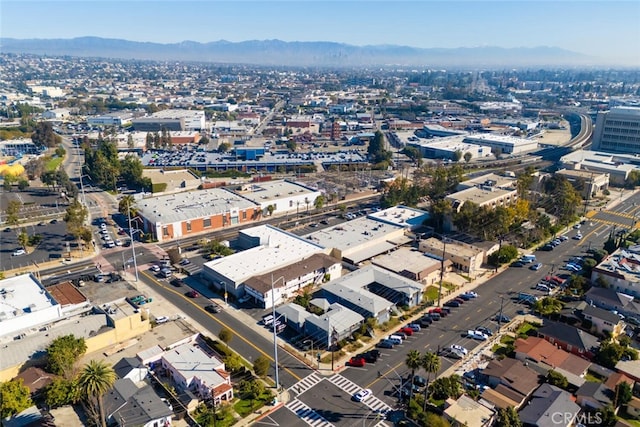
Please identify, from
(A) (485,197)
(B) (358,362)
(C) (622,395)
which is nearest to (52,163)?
(A) (485,197)

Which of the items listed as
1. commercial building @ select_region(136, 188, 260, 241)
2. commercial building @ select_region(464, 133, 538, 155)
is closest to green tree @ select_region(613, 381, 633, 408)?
commercial building @ select_region(136, 188, 260, 241)

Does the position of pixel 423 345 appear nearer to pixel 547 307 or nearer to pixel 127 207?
pixel 547 307

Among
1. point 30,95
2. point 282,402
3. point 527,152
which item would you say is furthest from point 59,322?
point 30,95

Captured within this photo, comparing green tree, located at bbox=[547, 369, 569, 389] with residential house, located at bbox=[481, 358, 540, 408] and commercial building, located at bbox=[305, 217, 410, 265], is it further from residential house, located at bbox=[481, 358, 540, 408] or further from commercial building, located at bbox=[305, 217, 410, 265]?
commercial building, located at bbox=[305, 217, 410, 265]

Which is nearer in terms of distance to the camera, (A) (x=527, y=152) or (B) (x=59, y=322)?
(B) (x=59, y=322)

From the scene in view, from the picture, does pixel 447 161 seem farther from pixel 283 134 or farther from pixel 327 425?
pixel 327 425

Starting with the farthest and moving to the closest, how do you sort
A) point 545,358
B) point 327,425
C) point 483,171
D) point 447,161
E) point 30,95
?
point 30,95, point 447,161, point 483,171, point 545,358, point 327,425

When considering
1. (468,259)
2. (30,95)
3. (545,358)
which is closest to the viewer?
(545,358)
